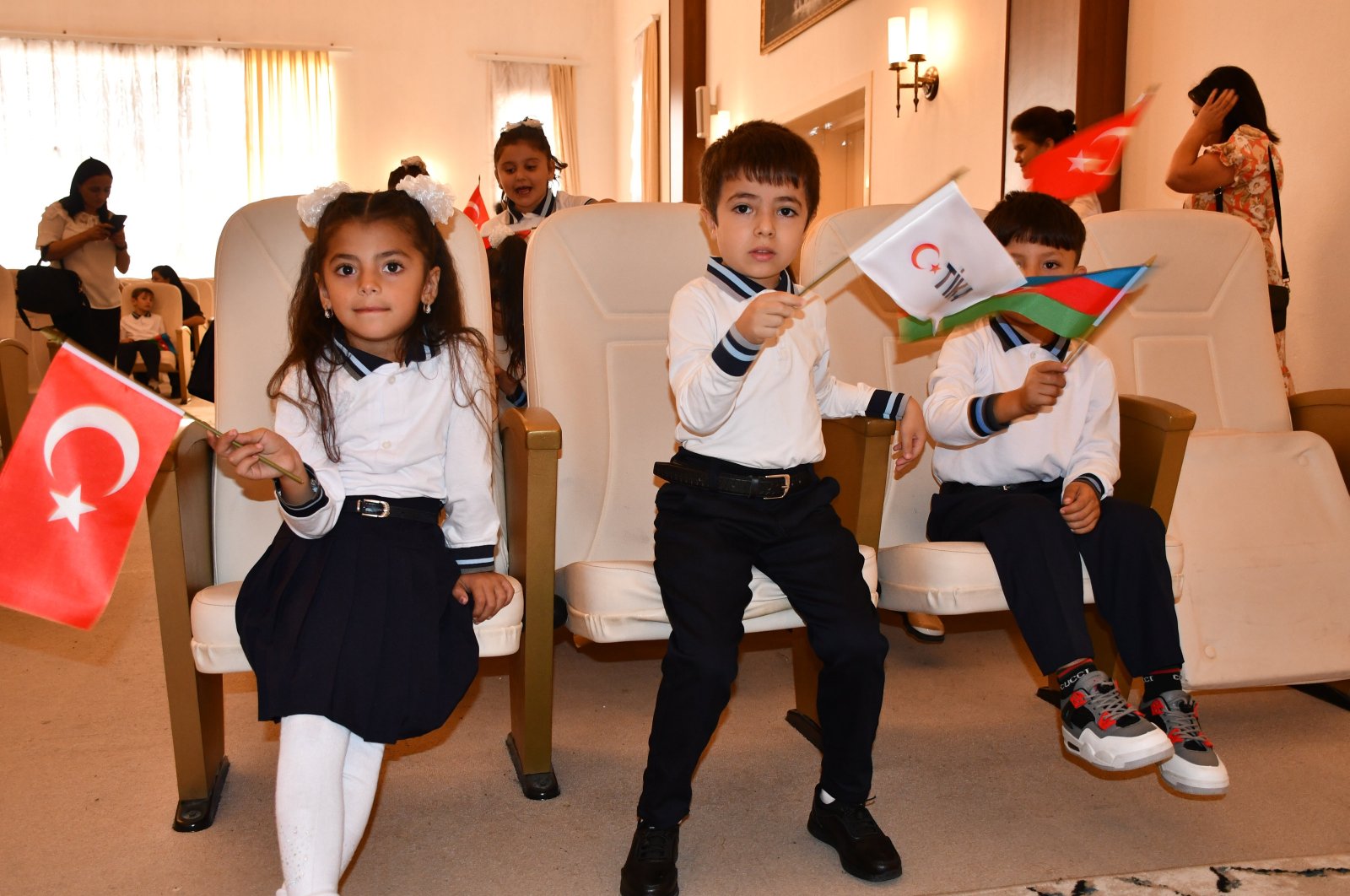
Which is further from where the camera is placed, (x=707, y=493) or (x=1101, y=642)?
(x=1101, y=642)

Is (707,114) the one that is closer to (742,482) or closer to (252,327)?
(252,327)

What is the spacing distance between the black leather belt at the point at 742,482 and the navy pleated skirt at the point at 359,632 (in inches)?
14.5

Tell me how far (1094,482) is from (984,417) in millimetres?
223

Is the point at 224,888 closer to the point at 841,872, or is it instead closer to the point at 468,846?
the point at 468,846

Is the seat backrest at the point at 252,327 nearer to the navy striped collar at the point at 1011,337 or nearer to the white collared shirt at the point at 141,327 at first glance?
the navy striped collar at the point at 1011,337

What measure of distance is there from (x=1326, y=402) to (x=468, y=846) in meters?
1.92

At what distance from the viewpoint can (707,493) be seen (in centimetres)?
156

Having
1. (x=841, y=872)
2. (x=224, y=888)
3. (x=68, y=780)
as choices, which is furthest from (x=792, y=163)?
(x=68, y=780)

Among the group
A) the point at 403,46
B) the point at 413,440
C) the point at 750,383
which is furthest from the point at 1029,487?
the point at 403,46

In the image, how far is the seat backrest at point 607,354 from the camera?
1.92 meters

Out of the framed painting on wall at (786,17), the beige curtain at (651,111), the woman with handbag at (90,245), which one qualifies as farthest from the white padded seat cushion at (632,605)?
the beige curtain at (651,111)

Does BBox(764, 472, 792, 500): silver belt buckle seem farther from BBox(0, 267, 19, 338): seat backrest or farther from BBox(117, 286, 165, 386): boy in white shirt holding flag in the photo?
BBox(117, 286, 165, 386): boy in white shirt holding flag

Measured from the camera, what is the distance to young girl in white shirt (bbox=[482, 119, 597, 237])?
3121 mm

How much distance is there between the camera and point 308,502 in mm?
1432
